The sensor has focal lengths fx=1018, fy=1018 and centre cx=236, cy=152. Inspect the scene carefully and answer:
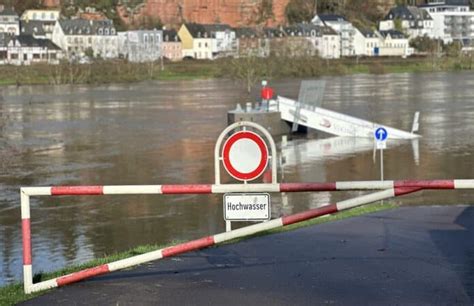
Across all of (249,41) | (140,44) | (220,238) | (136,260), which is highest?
(249,41)

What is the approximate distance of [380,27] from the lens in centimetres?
17788

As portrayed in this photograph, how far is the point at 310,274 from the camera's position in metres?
7.72

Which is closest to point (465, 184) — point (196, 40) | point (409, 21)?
point (196, 40)

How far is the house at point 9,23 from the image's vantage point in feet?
480

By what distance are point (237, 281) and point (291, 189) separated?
98 centimetres

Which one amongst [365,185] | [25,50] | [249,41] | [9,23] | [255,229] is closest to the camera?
[365,185]

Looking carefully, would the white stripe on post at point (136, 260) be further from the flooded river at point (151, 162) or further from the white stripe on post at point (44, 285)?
the flooded river at point (151, 162)

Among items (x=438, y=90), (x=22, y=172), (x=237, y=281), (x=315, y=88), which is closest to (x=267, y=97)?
(x=315, y=88)

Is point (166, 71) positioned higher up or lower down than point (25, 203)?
lower down

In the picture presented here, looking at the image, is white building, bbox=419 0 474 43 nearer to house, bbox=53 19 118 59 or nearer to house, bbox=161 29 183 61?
house, bbox=161 29 183 61

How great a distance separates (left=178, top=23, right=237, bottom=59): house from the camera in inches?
5940

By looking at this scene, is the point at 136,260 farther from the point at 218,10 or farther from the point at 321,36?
the point at 218,10

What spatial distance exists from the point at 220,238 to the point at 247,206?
30 cm

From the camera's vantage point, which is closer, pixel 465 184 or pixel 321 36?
pixel 465 184
